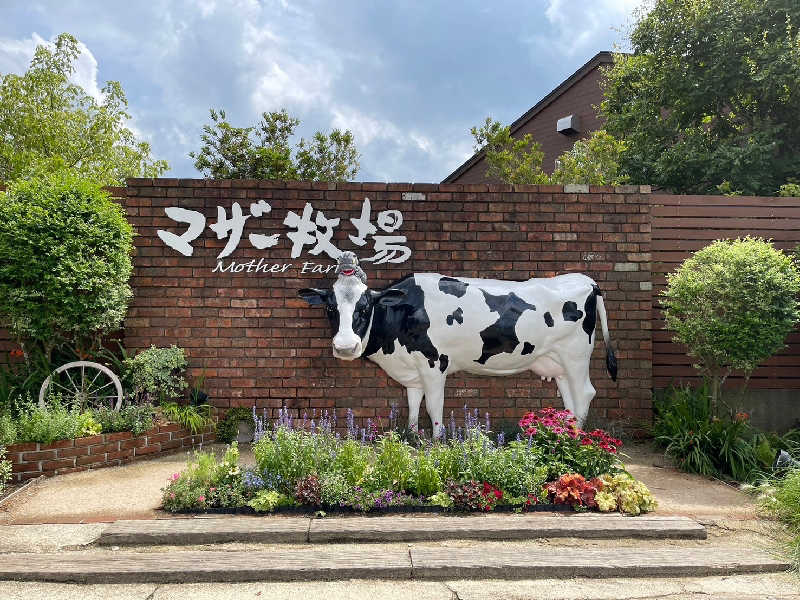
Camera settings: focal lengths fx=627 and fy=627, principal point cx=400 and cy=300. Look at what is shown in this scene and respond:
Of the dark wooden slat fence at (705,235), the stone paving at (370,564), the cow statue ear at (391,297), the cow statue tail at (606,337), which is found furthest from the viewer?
the dark wooden slat fence at (705,235)

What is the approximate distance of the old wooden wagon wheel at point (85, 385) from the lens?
6.26m

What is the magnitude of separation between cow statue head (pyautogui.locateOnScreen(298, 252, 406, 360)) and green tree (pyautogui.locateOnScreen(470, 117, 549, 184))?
397 inches

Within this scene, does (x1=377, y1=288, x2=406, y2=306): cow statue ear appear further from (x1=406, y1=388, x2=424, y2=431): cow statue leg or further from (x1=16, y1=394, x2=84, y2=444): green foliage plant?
(x1=16, y1=394, x2=84, y2=444): green foliage plant

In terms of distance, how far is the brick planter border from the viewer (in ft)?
18.0

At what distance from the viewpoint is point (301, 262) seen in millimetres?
7066

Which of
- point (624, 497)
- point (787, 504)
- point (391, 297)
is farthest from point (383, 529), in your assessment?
point (787, 504)

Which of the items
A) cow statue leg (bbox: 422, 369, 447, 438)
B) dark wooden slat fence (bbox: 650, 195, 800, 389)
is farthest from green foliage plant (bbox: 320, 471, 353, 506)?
dark wooden slat fence (bbox: 650, 195, 800, 389)

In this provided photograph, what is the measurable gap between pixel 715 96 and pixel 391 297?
991 centimetres

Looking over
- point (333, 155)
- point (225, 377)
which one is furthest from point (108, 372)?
point (333, 155)

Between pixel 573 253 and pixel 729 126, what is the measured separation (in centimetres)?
824

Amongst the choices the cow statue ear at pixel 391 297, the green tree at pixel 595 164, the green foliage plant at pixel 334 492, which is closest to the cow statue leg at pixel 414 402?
the cow statue ear at pixel 391 297

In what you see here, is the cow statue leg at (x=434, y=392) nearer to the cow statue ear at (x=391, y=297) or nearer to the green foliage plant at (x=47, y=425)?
the cow statue ear at (x=391, y=297)

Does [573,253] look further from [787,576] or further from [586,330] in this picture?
[787,576]

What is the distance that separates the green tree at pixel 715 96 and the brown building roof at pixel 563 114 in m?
4.43
